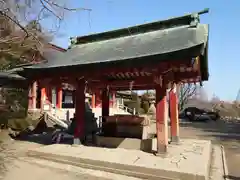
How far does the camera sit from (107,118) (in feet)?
36.3

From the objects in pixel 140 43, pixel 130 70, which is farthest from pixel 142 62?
pixel 140 43


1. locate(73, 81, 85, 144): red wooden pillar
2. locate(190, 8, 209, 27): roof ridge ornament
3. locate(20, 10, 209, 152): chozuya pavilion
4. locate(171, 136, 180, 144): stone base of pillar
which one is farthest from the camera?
locate(171, 136, 180, 144): stone base of pillar

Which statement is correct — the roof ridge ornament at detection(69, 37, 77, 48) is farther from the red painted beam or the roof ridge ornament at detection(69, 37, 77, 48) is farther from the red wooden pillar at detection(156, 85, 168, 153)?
the red wooden pillar at detection(156, 85, 168, 153)

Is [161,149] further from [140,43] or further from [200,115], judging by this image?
[200,115]

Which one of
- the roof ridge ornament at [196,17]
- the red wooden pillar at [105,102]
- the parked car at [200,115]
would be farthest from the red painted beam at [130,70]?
the parked car at [200,115]

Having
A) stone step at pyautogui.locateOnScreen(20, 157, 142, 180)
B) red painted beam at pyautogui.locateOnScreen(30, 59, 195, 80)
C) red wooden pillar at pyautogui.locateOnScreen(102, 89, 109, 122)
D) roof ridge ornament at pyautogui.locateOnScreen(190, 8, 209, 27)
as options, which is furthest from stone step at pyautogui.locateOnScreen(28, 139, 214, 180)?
roof ridge ornament at pyautogui.locateOnScreen(190, 8, 209, 27)

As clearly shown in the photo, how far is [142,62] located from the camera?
25.4 ft

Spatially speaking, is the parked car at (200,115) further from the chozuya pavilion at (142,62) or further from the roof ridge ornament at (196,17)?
the roof ridge ornament at (196,17)

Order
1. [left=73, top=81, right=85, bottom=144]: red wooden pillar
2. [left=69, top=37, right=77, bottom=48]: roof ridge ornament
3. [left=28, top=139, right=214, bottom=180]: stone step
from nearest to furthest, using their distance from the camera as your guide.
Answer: [left=28, top=139, right=214, bottom=180]: stone step < [left=73, top=81, right=85, bottom=144]: red wooden pillar < [left=69, top=37, right=77, bottom=48]: roof ridge ornament

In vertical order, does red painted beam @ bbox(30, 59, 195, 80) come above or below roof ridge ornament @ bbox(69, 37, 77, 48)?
below

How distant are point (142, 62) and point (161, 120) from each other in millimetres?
2144

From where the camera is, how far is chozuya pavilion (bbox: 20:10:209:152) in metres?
7.58

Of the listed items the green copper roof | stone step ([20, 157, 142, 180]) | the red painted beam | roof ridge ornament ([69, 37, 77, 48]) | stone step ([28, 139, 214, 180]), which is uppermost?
roof ridge ornament ([69, 37, 77, 48])

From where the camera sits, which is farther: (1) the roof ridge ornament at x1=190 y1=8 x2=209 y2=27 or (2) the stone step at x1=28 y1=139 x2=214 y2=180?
(1) the roof ridge ornament at x1=190 y1=8 x2=209 y2=27
